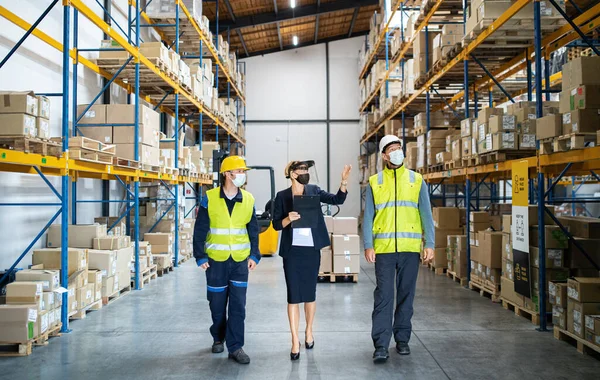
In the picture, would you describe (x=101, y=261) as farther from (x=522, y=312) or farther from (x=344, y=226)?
(x=522, y=312)

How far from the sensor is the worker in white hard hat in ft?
14.9

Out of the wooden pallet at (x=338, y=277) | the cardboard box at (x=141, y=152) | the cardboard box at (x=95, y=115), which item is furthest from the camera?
the wooden pallet at (x=338, y=277)

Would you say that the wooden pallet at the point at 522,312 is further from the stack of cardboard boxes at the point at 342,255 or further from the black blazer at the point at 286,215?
the black blazer at the point at 286,215

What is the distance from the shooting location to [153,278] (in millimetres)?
9438

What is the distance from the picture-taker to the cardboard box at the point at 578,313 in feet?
15.6

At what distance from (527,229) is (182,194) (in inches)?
366

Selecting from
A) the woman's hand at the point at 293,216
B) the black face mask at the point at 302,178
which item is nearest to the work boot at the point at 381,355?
the woman's hand at the point at 293,216

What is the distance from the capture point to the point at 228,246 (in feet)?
14.8

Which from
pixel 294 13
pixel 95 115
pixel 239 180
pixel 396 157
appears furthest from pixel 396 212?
pixel 294 13

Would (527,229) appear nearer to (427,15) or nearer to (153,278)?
(427,15)

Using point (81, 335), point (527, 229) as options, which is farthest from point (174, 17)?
point (527, 229)

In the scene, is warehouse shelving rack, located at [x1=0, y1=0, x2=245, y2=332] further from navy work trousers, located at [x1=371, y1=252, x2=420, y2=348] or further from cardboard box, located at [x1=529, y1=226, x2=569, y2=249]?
cardboard box, located at [x1=529, y1=226, x2=569, y2=249]

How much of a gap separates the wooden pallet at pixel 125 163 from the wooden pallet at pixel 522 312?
18.7 feet

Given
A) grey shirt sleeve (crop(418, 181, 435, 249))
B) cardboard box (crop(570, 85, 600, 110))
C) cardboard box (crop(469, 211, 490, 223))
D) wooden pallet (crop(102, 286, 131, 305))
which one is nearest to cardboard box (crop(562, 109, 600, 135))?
cardboard box (crop(570, 85, 600, 110))
